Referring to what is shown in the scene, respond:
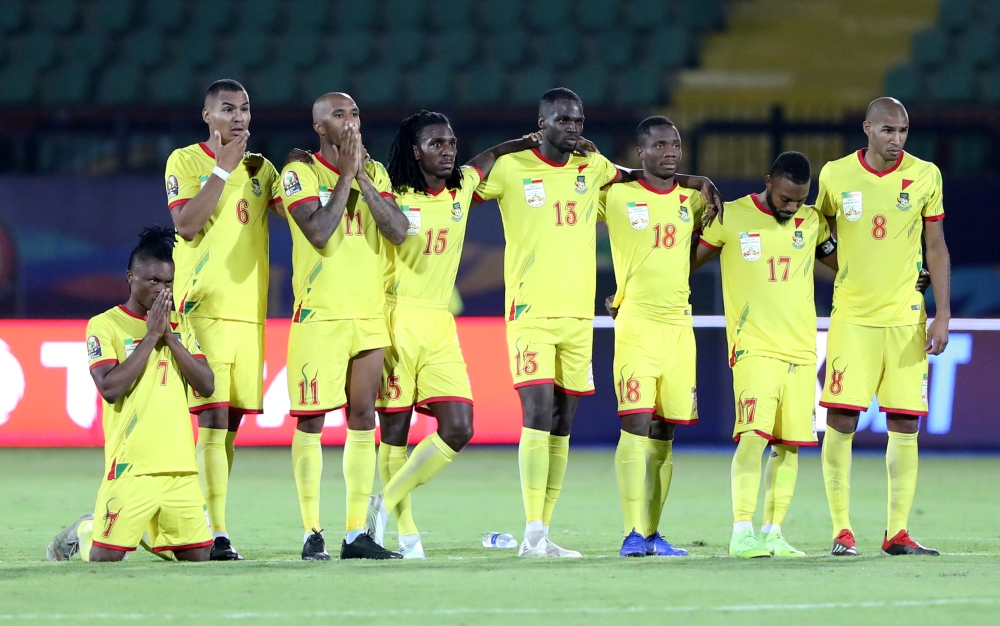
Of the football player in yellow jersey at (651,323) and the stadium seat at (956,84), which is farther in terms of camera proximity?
the stadium seat at (956,84)

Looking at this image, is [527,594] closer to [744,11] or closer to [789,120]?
[789,120]

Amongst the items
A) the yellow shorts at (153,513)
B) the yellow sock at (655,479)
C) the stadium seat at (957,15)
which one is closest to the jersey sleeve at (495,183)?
the yellow sock at (655,479)

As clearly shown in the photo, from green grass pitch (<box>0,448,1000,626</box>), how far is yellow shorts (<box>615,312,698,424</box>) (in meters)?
0.74

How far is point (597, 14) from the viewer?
17047 mm

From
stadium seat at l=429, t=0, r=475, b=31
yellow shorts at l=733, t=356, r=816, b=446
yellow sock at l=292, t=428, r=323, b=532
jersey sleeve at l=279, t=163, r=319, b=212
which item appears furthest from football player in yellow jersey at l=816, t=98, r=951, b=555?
stadium seat at l=429, t=0, r=475, b=31

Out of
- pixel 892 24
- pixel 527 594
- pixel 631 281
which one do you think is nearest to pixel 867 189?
pixel 631 281

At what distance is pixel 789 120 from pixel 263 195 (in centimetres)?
778

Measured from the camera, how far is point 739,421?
6.87 m

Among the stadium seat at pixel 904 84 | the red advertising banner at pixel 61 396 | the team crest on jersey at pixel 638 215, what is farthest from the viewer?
the stadium seat at pixel 904 84

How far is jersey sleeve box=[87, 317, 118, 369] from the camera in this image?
625 cm

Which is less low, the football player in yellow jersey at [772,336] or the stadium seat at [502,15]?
the stadium seat at [502,15]

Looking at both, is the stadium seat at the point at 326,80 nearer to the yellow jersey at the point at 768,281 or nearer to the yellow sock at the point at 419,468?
the yellow jersey at the point at 768,281

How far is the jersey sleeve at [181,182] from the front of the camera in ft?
21.9

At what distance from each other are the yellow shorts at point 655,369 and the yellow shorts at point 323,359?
125 centimetres
